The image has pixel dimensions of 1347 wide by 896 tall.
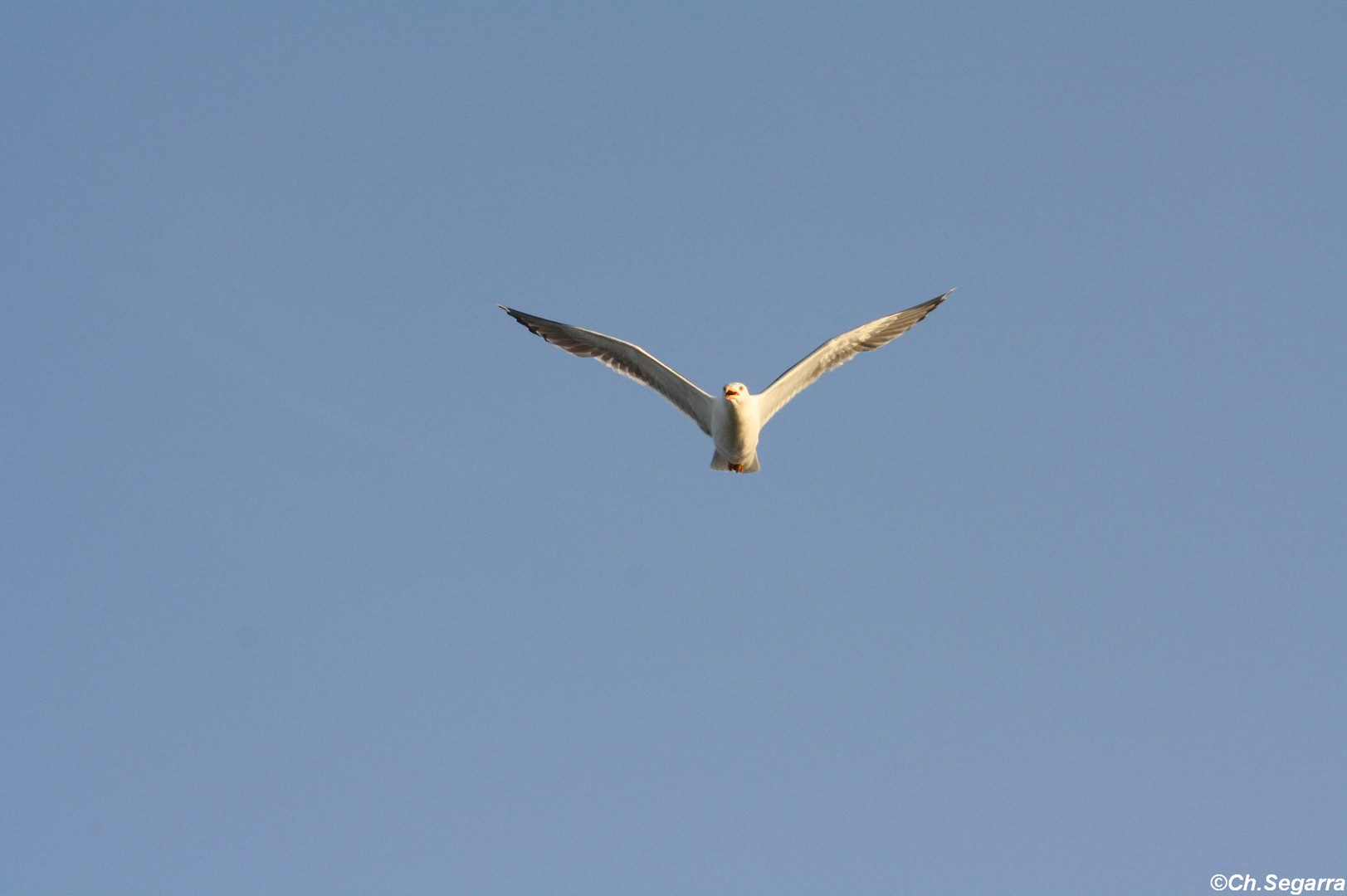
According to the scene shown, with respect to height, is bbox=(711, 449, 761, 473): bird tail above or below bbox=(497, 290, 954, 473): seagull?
below

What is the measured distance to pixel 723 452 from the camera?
71.0 feet

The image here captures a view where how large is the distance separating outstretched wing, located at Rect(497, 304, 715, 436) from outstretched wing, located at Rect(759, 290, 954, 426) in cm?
101

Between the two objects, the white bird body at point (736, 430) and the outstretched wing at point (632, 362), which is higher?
the outstretched wing at point (632, 362)

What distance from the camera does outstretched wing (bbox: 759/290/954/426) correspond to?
21.6 m

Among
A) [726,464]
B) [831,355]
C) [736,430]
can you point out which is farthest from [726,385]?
[831,355]

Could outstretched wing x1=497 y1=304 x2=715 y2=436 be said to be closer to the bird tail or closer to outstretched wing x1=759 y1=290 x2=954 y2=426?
the bird tail

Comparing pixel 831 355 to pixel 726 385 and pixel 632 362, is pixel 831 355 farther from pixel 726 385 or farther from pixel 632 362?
pixel 632 362

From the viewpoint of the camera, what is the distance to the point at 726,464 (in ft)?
71.3

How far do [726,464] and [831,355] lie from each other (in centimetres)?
245

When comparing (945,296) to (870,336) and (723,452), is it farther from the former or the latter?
(723,452)

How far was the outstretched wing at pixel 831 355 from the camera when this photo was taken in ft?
70.9

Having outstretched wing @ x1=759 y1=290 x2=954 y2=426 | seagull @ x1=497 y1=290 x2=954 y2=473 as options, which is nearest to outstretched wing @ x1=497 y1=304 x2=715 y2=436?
seagull @ x1=497 y1=290 x2=954 y2=473

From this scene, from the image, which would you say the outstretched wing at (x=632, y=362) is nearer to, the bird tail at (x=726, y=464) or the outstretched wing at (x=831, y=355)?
the bird tail at (x=726, y=464)

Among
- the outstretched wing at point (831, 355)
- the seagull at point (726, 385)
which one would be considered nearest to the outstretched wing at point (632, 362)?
the seagull at point (726, 385)
